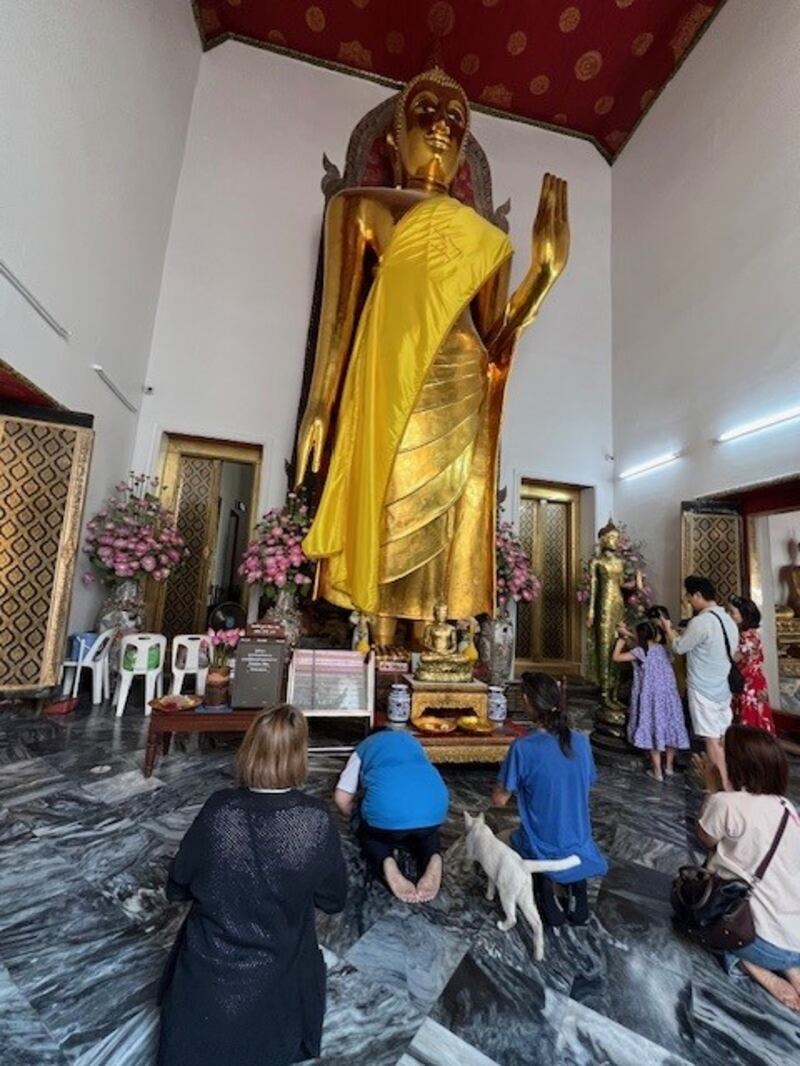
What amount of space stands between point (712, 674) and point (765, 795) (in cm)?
153

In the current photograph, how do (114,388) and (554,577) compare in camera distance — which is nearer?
(114,388)

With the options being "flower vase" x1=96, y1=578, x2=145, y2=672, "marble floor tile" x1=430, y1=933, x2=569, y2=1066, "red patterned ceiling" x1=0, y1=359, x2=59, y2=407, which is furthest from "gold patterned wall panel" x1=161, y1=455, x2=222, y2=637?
"marble floor tile" x1=430, y1=933, x2=569, y2=1066

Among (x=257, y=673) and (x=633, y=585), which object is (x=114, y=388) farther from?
(x=633, y=585)

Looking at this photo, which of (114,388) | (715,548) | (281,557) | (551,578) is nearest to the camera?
(281,557)

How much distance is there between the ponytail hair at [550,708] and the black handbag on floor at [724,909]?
1.44 feet

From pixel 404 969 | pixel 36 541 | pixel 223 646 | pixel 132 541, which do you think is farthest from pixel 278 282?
pixel 404 969

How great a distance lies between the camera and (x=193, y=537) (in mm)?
4887

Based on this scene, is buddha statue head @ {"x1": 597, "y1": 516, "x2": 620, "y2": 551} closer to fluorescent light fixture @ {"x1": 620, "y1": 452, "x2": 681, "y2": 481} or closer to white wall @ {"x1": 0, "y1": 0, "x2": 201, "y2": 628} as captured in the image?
fluorescent light fixture @ {"x1": 620, "y1": 452, "x2": 681, "y2": 481}

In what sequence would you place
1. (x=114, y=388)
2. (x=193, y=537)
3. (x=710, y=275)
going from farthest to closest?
(x=193, y=537)
(x=710, y=275)
(x=114, y=388)

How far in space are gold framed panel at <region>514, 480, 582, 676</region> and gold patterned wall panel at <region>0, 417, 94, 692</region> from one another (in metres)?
4.32

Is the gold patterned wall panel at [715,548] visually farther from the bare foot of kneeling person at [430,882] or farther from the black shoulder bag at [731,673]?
the bare foot of kneeling person at [430,882]

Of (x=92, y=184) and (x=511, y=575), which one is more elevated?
(x=92, y=184)

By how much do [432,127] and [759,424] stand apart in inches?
141

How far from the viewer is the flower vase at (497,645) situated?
161 inches
